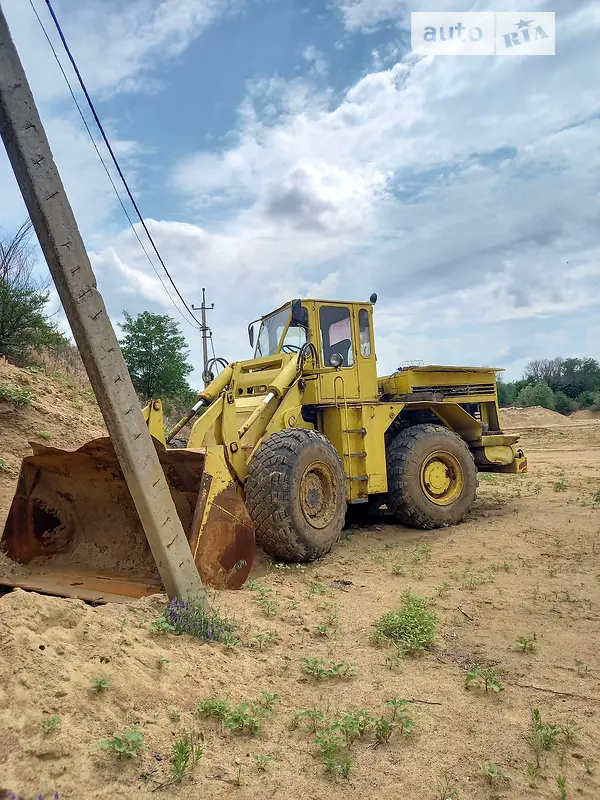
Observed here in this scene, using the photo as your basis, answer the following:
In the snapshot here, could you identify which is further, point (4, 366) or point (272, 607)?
point (4, 366)

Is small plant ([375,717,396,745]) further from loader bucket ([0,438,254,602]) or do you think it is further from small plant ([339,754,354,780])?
loader bucket ([0,438,254,602])

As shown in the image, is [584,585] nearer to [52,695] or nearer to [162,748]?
[162,748]

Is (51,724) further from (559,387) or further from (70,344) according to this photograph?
(559,387)

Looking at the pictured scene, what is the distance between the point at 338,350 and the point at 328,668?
5.01m

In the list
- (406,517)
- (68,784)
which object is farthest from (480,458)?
(68,784)

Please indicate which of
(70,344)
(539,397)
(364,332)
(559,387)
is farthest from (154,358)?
(559,387)

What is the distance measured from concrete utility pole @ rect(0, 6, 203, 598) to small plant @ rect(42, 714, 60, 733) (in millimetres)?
1428

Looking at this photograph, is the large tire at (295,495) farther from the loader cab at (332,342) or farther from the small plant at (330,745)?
the small plant at (330,745)

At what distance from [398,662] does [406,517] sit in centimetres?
442

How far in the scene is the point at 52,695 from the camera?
2.56m

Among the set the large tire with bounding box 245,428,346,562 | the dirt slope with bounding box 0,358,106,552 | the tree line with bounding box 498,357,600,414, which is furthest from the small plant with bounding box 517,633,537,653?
the tree line with bounding box 498,357,600,414

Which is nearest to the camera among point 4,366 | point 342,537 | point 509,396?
point 342,537

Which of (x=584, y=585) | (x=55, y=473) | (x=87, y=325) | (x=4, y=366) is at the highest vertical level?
(x=4, y=366)

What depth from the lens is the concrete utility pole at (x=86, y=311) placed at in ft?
10.7
